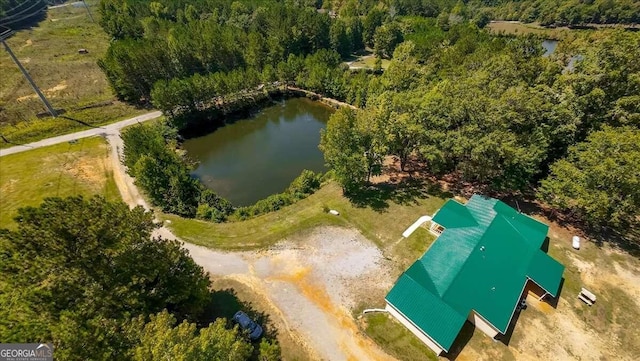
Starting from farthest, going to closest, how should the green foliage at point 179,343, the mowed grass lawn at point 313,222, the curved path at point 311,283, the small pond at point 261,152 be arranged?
the small pond at point 261,152 < the mowed grass lawn at point 313,222 < the curved path at point 311,283 < the green foliage at point 179,343

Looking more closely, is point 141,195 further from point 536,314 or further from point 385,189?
point 536,314

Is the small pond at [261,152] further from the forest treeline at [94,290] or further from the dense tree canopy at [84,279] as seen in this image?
the forest treeline at [94,290]

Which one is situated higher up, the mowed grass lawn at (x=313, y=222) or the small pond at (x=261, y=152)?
the mowed grass lawn at (x=313, y=222)

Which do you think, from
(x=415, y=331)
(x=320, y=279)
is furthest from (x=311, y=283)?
(x=415, y=331)

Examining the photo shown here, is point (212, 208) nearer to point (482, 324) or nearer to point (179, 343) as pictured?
point (179, 343)

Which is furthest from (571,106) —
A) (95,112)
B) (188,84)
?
(95,112)

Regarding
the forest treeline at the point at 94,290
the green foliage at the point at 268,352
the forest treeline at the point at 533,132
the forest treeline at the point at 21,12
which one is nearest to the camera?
the forest treeline at the point at 94,290
